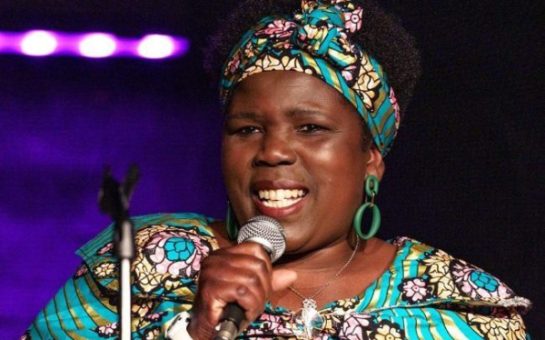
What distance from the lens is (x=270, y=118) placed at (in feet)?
9.34

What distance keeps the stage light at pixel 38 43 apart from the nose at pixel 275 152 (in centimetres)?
130

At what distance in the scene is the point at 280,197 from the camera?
111 inches

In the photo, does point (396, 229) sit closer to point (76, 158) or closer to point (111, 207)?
point (76, 158)

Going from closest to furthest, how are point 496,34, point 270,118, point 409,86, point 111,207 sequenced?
point 111,207 < point 270,118 < point 409,86 < point 496,34

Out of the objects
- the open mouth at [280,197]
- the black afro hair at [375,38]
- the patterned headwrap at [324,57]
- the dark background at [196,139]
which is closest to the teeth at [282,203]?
the open mouth at [280,197]

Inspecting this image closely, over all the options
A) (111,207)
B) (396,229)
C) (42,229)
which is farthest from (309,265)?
(42,229)

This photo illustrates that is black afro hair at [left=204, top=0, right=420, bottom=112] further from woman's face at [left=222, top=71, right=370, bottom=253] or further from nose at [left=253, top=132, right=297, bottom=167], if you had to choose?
nose at [left=253, top=132, right=297, bottom=167]

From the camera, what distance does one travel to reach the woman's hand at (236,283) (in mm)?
2154

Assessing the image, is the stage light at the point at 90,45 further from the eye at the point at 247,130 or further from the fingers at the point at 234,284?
the fingers at the point at 234,284

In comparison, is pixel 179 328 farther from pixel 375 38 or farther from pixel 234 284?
pixel 375 38

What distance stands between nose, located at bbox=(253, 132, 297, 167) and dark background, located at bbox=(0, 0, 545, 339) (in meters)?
0.94

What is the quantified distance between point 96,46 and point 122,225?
2.00 meters

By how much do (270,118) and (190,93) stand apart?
3.70 ft

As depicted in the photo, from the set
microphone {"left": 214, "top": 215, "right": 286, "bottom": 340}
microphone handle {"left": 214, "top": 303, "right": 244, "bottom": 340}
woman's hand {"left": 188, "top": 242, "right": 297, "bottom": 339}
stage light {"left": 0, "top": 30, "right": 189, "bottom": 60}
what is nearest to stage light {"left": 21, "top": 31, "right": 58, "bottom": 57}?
stage light {"left": 0, "top": 30, "right": 189, "bottom": 60}
